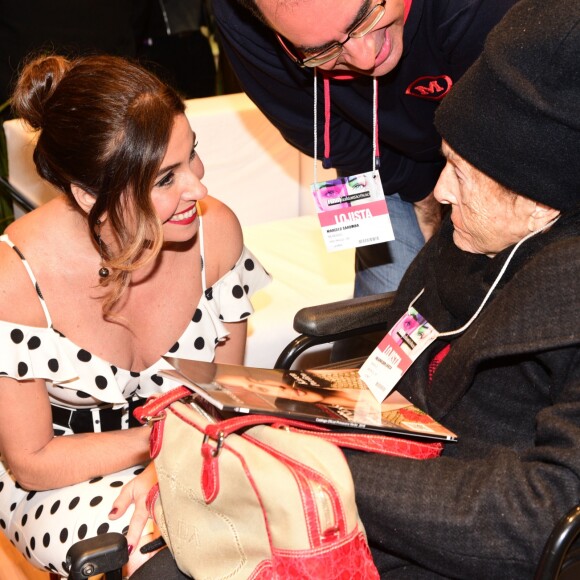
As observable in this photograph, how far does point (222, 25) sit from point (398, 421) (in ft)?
4.00

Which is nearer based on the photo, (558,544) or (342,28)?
(558,544)

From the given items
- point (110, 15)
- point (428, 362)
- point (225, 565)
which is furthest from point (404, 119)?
point (110, 15)

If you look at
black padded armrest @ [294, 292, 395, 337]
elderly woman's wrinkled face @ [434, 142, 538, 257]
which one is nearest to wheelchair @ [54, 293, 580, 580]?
black padded armrest @ [294, 292, 395, 337]

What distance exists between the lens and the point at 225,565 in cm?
139

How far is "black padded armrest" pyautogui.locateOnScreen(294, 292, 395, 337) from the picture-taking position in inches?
82.4

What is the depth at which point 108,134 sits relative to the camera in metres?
1.88

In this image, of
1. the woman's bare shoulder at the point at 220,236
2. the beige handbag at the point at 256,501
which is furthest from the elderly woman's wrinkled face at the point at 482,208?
the woman's bare shoulder at the point at 220,236

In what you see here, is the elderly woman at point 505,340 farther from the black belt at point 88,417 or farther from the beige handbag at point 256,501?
the black belt at point 88,417

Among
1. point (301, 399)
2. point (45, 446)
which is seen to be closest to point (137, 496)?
point (45, 446)

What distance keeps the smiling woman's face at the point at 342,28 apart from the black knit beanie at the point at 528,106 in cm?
34

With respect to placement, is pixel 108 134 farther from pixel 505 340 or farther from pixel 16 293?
pixel 505 340

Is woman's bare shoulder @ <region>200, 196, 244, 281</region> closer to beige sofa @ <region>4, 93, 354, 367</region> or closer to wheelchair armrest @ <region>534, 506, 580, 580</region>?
beige sofa @ <region>4, 93, 354, 367</region>

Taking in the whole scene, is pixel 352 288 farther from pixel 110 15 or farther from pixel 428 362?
pixel 110 15

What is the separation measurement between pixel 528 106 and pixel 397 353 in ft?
2.03
